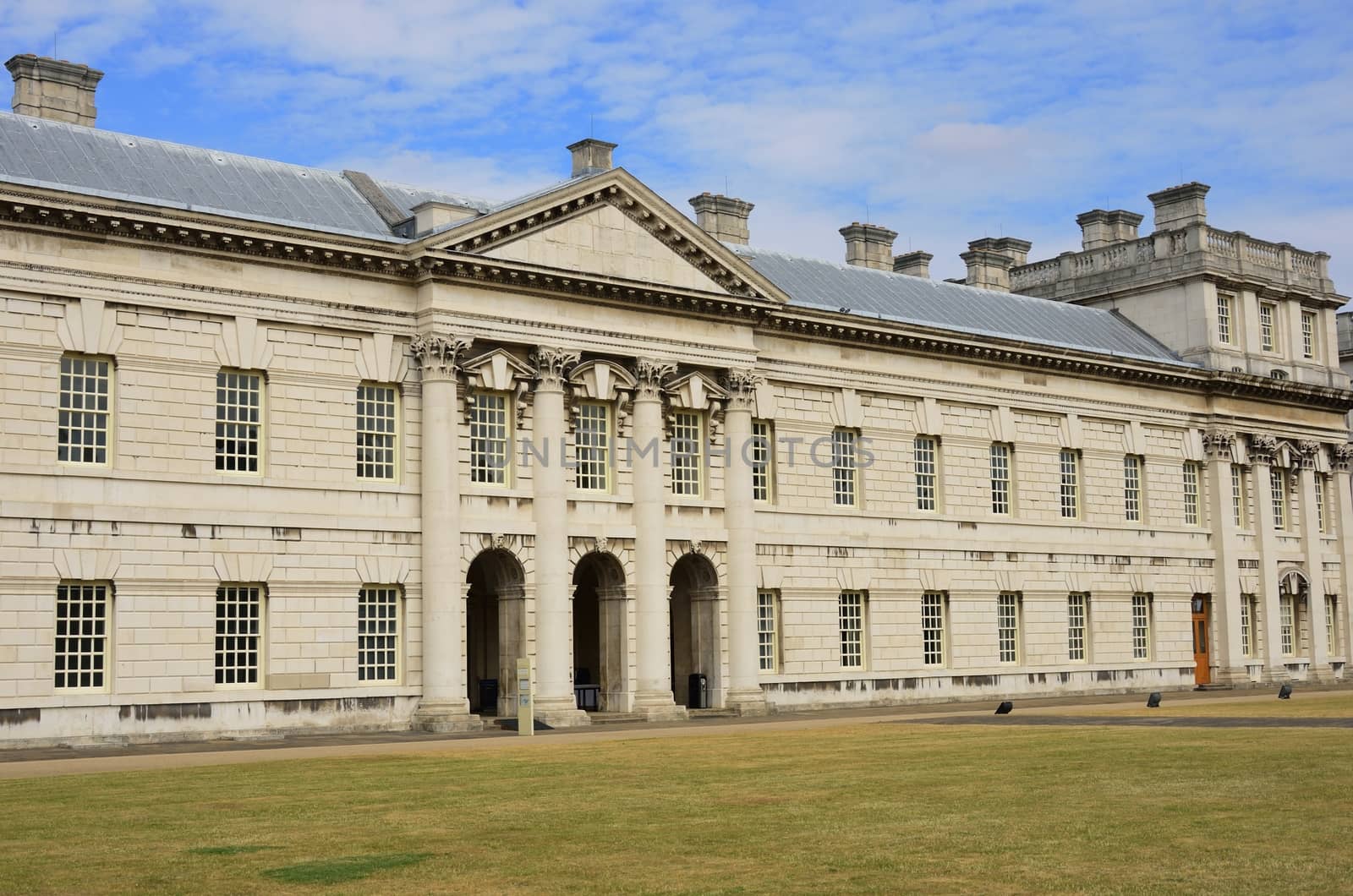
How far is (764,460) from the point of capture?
45.2 m

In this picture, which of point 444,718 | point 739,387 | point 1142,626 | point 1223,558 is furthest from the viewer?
point 1223,558

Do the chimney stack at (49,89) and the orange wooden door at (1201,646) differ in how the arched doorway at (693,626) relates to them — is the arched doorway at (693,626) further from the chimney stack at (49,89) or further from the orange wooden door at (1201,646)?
the orange wooden door at (1201,646)

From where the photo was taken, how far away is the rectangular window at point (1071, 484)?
175 feet

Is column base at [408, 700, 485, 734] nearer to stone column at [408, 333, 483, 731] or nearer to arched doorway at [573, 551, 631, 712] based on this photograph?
stone column at [408, 333, 483, 731]

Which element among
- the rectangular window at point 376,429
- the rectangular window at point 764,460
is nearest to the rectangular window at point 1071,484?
the rectangular window at point 764,460

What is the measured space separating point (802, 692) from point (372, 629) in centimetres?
1310

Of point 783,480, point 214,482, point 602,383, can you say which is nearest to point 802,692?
point 783,480

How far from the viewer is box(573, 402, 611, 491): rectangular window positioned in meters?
40.4

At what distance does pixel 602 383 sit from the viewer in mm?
40406

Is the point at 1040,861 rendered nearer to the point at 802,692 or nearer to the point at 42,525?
the point at 42,525

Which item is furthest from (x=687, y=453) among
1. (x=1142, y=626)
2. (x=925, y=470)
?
(x=1142, y=626)

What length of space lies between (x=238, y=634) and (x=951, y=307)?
1084 inches

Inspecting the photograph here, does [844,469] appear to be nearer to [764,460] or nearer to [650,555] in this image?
[764,460]

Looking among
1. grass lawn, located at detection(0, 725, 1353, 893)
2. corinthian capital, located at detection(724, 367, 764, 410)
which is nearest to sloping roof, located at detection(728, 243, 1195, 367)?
corinthian capital, located at detection(724, 367, 764, 410)
